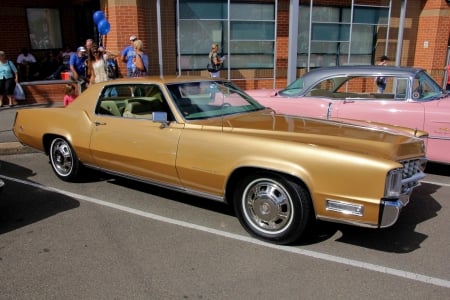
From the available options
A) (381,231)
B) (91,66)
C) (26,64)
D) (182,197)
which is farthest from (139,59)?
(381,231)

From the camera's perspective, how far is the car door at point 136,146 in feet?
14.7

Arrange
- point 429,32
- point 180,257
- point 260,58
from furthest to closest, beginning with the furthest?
point 429,32
point 260,58
point 180,257

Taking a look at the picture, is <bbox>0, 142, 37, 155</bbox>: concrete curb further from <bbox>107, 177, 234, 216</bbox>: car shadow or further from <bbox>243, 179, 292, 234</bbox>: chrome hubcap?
<bbox>243, 179, 292, 234</bbox>: chrome hubcap

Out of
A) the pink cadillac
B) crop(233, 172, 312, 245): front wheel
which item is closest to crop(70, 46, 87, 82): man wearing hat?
the pink cadillac

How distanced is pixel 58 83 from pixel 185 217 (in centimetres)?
835

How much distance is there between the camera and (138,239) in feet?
13.4

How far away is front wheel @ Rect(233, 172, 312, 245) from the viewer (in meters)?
3.70

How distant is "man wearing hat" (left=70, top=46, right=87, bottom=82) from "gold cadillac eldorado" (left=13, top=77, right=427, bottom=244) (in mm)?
5512

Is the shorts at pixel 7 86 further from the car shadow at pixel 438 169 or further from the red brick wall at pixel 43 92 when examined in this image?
the car shadow at pixel 438 169

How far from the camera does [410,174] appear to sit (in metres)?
3.98

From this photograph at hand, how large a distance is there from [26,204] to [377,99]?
4990mm

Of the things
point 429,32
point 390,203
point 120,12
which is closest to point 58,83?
point 120,12

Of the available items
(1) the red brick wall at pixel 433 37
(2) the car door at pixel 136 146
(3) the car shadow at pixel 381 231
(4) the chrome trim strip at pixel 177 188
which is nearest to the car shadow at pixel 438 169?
(3) the car shadow at pixel 381 231

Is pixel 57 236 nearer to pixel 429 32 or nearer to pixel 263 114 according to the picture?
pixel 263 114
